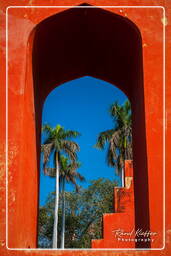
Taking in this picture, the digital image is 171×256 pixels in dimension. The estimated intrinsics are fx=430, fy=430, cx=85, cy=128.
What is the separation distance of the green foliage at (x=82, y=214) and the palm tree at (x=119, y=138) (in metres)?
4.20

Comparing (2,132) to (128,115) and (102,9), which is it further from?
(128,115)

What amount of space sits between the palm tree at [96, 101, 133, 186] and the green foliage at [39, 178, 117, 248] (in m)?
4.20

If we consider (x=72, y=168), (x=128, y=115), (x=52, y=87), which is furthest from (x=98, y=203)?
(x=52, y=87)

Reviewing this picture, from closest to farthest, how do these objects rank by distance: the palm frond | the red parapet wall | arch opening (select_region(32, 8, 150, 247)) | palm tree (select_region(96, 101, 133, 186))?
arch opening (select_region(32, 8, 150, 247))
the red parapet wall
palm tree (select_region(96, 101, 133, 186))
the palm frond

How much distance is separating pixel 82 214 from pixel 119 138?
662cm

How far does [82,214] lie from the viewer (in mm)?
26703

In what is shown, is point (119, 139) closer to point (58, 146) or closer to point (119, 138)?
point (119, 138)

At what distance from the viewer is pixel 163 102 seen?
605 cm

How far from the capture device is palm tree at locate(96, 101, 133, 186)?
73.2 ft

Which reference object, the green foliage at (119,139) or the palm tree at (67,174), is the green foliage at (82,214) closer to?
the palm tree at (67,174)

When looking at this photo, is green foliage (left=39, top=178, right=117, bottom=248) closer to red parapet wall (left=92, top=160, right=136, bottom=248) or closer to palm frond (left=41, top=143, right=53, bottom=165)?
palm frond (left=41, top=143, right=53, bottom=165)

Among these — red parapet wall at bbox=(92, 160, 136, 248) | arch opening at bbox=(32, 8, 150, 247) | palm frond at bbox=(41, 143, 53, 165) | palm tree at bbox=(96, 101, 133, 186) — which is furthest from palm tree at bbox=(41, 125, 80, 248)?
arch opening at bbox=(32, 8, 150, 247)

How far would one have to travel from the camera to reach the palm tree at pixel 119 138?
22.3 m

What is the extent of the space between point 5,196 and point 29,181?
4.07 ft
